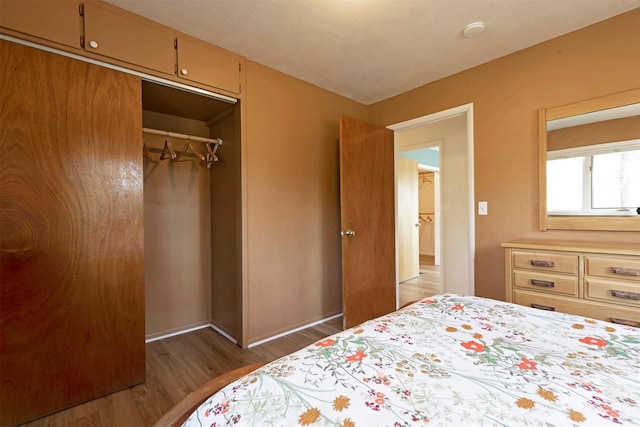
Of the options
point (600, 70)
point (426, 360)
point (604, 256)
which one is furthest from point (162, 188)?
point (600, 70)

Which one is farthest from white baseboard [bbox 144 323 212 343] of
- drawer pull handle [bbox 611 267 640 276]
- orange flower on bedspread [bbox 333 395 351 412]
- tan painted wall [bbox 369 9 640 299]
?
drawer pull handle [bbox 611 267 640 276]

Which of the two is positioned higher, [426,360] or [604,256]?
[604,256]

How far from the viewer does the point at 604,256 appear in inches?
63.4

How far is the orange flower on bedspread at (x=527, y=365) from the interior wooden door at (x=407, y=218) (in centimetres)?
381

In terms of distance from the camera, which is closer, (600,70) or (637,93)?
(637,93)

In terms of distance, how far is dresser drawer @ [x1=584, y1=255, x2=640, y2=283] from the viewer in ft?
5.01

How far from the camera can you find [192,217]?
110 inches

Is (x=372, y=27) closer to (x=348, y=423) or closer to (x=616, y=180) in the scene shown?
(x=616, y=180)

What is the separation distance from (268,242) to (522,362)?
1.99 m

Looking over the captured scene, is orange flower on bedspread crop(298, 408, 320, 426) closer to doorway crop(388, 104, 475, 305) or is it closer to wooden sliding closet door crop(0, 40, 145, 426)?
wooden sliding closet door crop(0, 40, 145, 426)

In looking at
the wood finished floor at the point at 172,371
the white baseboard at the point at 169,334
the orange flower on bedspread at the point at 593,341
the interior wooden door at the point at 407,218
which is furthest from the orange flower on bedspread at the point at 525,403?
the interior wooden door at the point at 407,218

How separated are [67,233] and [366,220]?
2.25 metres

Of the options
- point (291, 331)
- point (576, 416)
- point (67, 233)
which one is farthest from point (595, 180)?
point (67, 233)

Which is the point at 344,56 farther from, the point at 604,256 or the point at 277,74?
the point at 604,256
